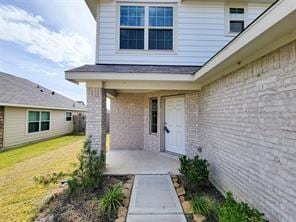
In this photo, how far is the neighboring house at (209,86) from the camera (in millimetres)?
2529

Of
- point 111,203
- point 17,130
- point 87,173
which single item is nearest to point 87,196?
point 87,173

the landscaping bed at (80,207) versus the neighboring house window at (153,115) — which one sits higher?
the neighboring house window at (153,115)

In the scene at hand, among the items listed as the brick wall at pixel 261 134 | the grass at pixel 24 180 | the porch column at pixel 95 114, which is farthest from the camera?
the porch column at pixel 95 114

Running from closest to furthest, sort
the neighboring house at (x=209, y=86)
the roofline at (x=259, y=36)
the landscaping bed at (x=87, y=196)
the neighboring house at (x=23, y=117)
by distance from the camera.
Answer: the roofline at (x=259, y=36), the neighboring house at (x=209, y=86), the landscaping bed at (x=87, y=196), the neighboring house at (x=23, y=117)

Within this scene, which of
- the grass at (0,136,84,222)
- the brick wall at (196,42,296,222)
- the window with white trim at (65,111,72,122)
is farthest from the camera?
the window with white trim at (65,111,72,122)

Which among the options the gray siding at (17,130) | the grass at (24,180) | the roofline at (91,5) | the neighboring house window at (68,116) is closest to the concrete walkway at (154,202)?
the grass at (24,180)

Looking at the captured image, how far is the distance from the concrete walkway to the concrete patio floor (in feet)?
2.17

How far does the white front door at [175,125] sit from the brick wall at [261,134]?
274 centimetres

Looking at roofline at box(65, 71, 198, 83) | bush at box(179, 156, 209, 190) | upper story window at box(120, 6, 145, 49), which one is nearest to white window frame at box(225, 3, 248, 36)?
roofline at box(65, 71, 198, 83)

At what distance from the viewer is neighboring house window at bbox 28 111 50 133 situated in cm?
1278

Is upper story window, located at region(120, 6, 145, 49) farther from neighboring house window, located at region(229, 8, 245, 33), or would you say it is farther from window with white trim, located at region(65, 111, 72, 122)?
window with white trim, located at region(65, 111, 72, 122)

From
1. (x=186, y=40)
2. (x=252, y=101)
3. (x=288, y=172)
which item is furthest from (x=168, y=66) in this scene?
(x=288, y=172)

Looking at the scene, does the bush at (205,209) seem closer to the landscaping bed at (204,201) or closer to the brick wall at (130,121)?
the landscaping bed at (204,201)

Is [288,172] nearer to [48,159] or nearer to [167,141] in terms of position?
[167,141]
